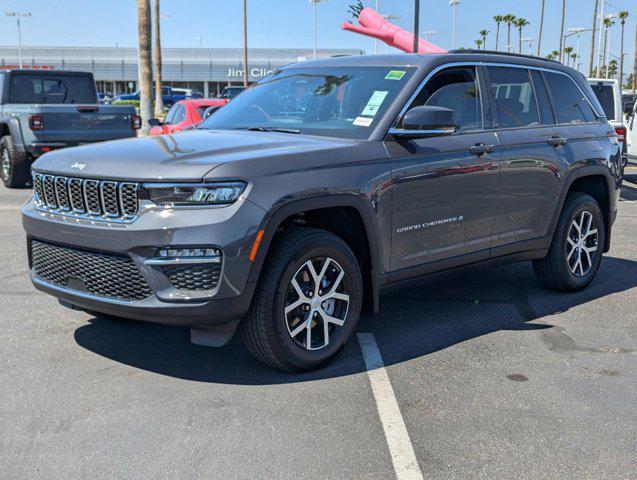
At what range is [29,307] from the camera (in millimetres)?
5906

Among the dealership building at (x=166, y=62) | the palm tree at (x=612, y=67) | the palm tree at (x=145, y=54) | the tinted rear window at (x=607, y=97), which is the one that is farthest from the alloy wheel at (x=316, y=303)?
the palm tree at (x=612, y=67)

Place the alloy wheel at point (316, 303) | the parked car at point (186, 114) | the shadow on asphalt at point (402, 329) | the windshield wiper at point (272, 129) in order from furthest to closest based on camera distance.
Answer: the parked car at point (186, 114), the windshield wiper at point (272, 129), the shadow on asphalt at point (402, 329), the alloy wheel at point (316, 303)

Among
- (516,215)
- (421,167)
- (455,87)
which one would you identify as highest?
(455,87)

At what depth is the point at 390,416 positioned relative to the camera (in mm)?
3969

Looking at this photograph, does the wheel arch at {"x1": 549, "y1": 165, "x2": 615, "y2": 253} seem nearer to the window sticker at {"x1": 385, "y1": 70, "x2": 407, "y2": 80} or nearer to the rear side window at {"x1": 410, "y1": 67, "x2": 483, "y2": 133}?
the rear side window at {"x1": 410, "y1": 67, "x2": 483, "y2": 133}

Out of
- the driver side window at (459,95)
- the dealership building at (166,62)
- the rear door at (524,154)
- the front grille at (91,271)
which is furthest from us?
the dealership building at (166,62)

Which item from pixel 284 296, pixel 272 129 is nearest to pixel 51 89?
pixel 272 129

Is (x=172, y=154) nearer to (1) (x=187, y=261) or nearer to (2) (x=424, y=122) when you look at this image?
(1) (x=187, y=261)

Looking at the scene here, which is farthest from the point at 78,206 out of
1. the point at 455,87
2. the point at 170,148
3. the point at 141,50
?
the point at 141,50

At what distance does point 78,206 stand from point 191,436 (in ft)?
4.92

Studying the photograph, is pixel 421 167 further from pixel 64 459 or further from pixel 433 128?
pixel 64 459

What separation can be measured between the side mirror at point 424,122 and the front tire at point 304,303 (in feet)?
2.75

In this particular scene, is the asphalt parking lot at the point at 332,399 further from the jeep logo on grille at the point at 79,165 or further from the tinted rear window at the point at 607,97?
the tinted rear window at the point at 607,97

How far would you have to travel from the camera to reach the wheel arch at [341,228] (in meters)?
4.14
